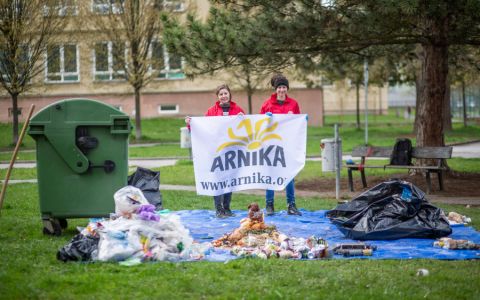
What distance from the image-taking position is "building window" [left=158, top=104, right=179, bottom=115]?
4409 centimetres

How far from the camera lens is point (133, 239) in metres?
7.74

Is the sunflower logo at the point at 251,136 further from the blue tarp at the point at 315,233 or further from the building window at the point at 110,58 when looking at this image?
the building window at the point at 110,58

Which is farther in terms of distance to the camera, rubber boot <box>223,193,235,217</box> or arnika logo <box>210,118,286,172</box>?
rubber boot <box>223,193,235,217</box>

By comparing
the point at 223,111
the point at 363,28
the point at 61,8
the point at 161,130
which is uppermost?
the point at 61,8

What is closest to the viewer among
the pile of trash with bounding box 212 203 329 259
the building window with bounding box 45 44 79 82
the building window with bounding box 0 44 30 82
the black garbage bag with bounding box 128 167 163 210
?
the pile of trash with bounding box 212 203 329 259

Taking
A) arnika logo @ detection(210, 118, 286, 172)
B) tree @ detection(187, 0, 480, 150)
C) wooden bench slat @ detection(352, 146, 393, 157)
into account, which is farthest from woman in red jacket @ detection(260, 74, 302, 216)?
wooden bench slat @ detection(352, 146, 393, 157)

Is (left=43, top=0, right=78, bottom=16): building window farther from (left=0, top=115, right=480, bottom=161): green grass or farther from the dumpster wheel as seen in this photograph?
the dumpster wheel

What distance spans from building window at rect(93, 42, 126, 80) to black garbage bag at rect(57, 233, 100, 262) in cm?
2527

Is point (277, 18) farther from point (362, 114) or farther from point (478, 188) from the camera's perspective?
point (362, 114)

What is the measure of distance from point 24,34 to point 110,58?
5.82 metres

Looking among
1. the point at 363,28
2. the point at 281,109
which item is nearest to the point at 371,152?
the point at 363,28

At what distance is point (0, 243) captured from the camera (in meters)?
8.70

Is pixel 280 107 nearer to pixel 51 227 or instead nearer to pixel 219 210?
pixel 219 210

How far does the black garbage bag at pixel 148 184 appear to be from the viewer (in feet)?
39.1
